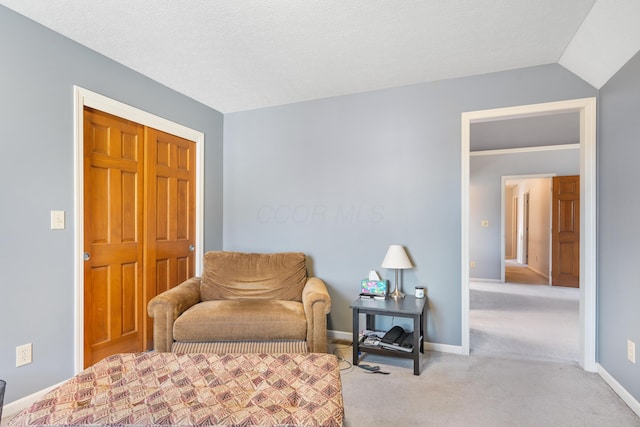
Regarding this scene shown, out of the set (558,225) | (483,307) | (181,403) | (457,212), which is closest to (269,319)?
(181,403)

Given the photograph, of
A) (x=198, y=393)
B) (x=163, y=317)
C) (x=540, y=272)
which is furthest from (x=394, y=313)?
(x=540, y=272)

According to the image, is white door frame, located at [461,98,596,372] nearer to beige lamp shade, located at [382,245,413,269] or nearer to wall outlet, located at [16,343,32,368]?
beige lamp shade, located at [382,245,413,269]

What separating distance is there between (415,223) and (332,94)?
1.49m

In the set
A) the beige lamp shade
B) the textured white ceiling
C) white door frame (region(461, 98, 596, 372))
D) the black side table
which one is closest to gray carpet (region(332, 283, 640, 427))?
the black side table

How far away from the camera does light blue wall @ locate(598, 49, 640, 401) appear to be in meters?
1.96

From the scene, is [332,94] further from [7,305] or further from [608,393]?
[608,393]

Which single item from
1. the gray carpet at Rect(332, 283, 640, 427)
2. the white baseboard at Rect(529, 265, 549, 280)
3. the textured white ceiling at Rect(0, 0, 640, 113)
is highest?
the textured white ceiling at Rect(0, 0, 640, 113)

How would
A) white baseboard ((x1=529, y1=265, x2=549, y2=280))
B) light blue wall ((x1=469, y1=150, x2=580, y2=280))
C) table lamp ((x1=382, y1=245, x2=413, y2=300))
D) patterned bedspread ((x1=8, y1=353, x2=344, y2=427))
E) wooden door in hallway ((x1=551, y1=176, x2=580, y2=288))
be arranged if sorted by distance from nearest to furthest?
patterned bedspread ((x1=8, y1=353, x2=344, y2=427)) < table lamp ((x1=382, y1=245, x2=413, y2=300)) < wooden door in hallway ((x1=551, y1=176, x2=580, y2=288)) < light blue wall ((x1=469, y1=150, x2=580, y2=280)) < white baseboard ((x1=529, y1=265, x2=549, y2=280))

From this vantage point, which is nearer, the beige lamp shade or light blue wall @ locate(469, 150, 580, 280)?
the beige lamp shade

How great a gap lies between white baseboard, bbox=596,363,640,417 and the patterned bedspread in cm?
185

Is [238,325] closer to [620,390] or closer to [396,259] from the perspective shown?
[396,259]

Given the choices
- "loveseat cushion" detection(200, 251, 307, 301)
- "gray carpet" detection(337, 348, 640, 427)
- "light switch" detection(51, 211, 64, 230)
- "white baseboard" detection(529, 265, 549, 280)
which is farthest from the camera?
"white baseboard" detection(529, 265, 549, 280)

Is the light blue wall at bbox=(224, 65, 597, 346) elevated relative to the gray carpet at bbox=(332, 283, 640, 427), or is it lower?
elevated

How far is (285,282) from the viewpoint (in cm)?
295
